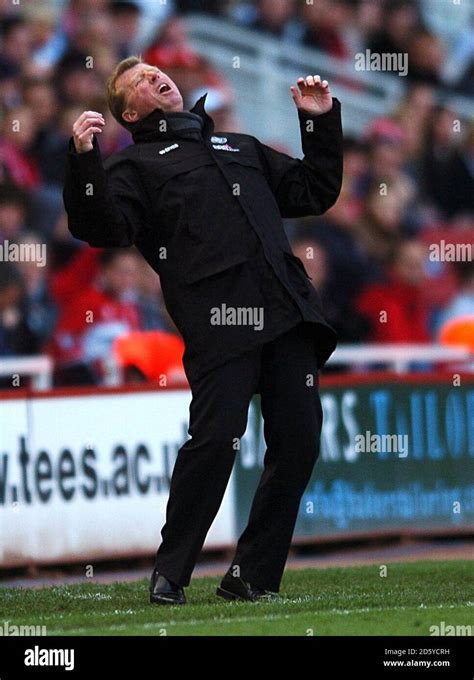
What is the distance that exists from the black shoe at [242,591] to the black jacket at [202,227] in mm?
864

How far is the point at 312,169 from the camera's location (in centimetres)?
666

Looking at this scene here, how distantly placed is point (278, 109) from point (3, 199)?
371 centimetres

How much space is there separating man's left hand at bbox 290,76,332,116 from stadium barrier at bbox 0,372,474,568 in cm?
404

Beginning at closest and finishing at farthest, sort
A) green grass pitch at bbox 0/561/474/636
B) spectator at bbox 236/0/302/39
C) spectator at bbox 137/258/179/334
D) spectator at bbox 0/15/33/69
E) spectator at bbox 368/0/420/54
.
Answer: green grass pitch at bbox 0/561/474/636 < spectator at bbox 137/258/179/334 < spectator at bbox 0/15/33/69 < spectator at bbox 236/0/302/39 < spectator at bbox 368/0/420/54

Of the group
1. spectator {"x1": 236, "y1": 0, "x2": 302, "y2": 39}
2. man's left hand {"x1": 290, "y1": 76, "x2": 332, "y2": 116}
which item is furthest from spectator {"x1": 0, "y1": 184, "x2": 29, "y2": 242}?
man's left hand {"x1": 290, "y1": 76, "x2": 332, "y2": 116}

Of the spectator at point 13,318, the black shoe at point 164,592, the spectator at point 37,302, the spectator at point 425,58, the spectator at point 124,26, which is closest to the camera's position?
the black shoe at point 164,592

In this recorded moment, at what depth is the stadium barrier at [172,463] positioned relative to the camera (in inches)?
399

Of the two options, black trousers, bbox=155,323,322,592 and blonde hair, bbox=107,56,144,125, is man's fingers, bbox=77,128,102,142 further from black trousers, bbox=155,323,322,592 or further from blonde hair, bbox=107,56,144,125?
black trousers, bbox=155,323,322,592

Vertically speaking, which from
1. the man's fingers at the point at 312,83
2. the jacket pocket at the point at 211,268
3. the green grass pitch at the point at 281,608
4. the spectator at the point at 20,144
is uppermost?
the spectator at the point at 20,144

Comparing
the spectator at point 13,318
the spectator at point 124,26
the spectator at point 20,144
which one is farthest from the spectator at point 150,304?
the spectator at point 124,26

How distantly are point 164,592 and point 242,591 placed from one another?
0.33 meters

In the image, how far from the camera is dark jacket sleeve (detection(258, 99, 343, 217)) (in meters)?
6.65

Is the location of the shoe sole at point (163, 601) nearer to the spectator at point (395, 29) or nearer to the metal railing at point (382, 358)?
the metal railing at point (382, 358)

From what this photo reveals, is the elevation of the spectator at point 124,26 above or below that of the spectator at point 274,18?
below
